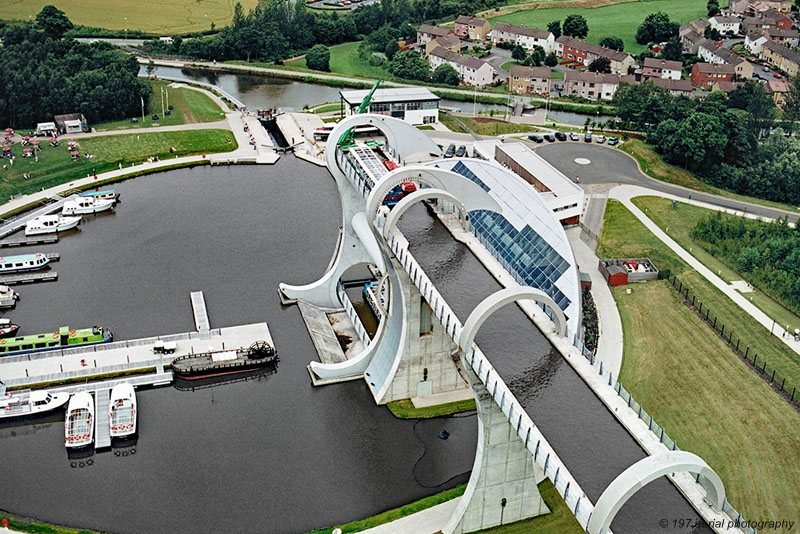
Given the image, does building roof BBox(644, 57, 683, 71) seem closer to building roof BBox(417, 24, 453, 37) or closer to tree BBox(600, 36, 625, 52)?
tree BBox(600, 36, 625, 52)

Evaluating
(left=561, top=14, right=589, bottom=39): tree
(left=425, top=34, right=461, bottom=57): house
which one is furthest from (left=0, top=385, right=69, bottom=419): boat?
(left=561, top=14, right=589, bottom=39): tree

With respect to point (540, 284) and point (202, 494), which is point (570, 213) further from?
point (202, 494)

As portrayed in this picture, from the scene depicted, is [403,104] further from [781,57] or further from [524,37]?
[781,57]

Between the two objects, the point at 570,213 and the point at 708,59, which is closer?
the point at 570,213

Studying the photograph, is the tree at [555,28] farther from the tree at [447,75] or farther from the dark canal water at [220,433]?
the dark canal water at [220,433]

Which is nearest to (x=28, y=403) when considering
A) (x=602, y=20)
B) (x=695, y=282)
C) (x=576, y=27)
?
(x=695, y=282)

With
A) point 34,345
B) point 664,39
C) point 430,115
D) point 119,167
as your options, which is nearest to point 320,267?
point 34,345
